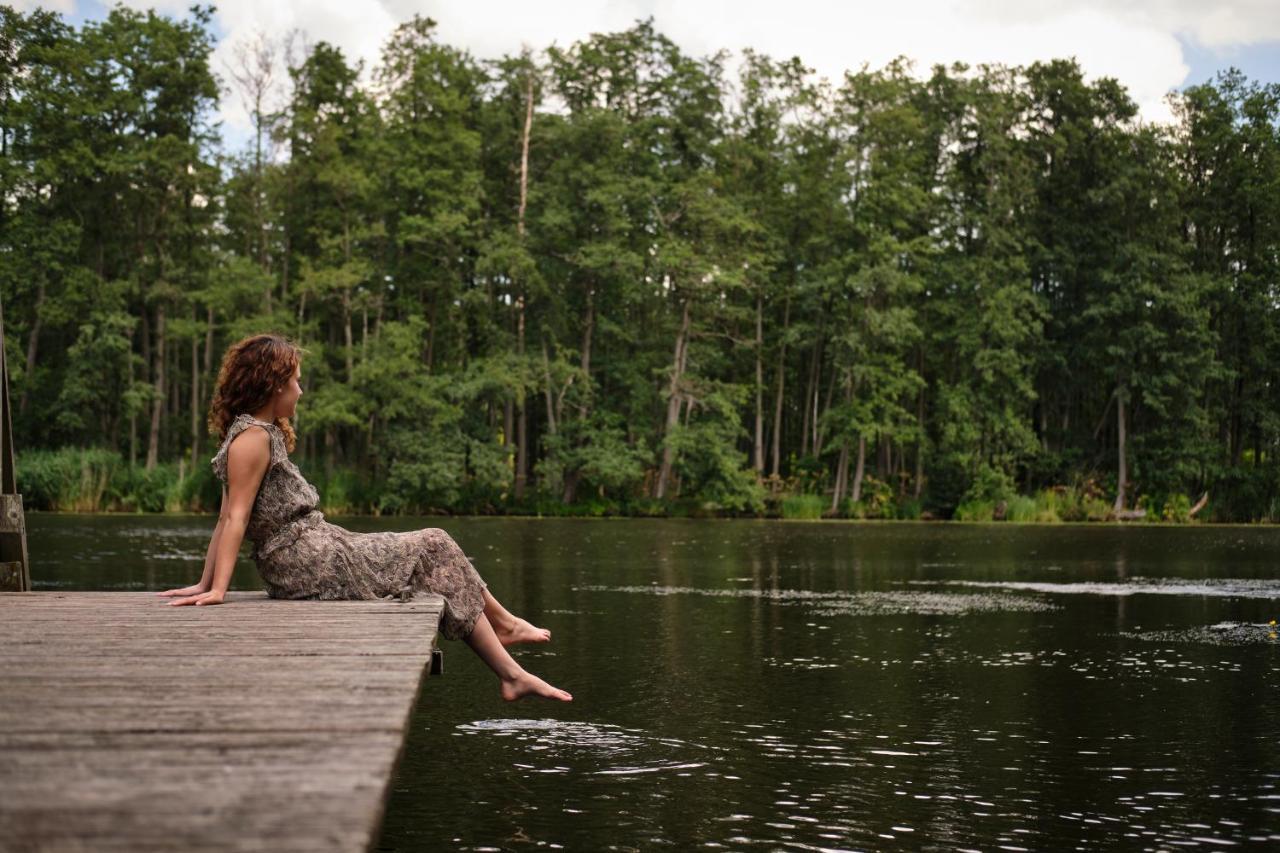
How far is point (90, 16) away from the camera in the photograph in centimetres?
4547

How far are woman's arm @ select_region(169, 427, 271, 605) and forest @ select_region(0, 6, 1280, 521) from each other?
35.5m

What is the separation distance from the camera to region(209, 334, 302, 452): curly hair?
6.43m

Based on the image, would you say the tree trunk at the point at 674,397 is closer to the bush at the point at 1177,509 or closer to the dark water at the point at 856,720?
the bush at the point at 1177,509

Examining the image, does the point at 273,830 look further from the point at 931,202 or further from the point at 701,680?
the point at 931,202

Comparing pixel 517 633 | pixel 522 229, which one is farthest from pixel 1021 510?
pixel 517 633

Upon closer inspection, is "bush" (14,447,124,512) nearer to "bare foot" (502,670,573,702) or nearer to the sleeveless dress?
the sleeveless dress

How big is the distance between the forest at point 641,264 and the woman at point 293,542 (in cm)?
3535

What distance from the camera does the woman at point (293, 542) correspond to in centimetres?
639

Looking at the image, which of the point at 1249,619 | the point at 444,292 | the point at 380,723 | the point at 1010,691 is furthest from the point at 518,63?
the point at 380,723

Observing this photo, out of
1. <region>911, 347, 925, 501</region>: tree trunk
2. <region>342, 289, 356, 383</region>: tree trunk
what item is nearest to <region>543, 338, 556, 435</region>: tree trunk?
<region>342, 289, 356, 383</region>: tree trunk

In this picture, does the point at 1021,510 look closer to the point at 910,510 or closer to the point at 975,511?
the point at 975,511

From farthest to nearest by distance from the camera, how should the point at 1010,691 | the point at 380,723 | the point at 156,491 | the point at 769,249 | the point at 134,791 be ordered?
the point at 769,249 → the point at 156,491 → the point at 1010,691 → the point at 380,723 → the point at 134,791

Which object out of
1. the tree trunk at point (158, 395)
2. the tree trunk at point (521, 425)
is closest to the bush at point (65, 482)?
the tree trunk at point (158, 395)

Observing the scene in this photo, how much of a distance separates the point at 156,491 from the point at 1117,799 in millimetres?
36637
